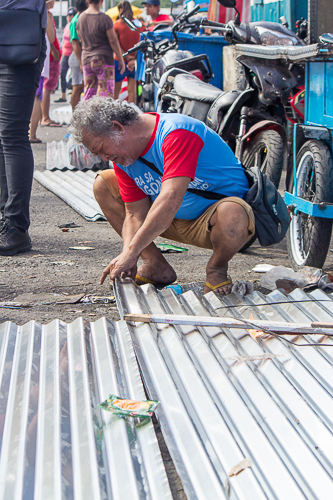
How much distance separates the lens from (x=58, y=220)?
17.1 ft

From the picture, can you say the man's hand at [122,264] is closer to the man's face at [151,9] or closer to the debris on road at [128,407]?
the debris on road at [128,407]

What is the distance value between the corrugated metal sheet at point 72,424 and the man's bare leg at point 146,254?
87 cm

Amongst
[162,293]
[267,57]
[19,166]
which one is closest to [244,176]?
[162,293]

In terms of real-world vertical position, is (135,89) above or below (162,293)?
above

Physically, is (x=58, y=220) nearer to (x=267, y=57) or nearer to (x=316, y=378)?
(x=267, y=57)

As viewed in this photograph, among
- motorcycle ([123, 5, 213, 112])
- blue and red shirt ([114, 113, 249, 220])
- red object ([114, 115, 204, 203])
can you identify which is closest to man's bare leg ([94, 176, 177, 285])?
blue and red shirt ([114, 113, 249, 220])

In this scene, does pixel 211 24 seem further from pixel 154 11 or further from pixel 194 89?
pixel 154 11

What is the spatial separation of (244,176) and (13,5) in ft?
6.41

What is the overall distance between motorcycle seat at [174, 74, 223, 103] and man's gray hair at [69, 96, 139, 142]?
2.46 meters

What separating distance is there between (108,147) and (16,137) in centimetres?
140

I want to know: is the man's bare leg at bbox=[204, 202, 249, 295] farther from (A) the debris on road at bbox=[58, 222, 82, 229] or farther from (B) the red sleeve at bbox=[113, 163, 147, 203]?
(A) the debris on road at bbox=[58, 222, 82, 229]

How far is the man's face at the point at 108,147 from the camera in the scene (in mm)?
2771

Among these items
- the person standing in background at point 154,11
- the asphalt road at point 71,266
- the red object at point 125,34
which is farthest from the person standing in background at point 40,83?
the asphalt road at point 71,266

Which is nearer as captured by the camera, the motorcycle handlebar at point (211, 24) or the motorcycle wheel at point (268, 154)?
the motorcycle wheel at point (268, 154)
